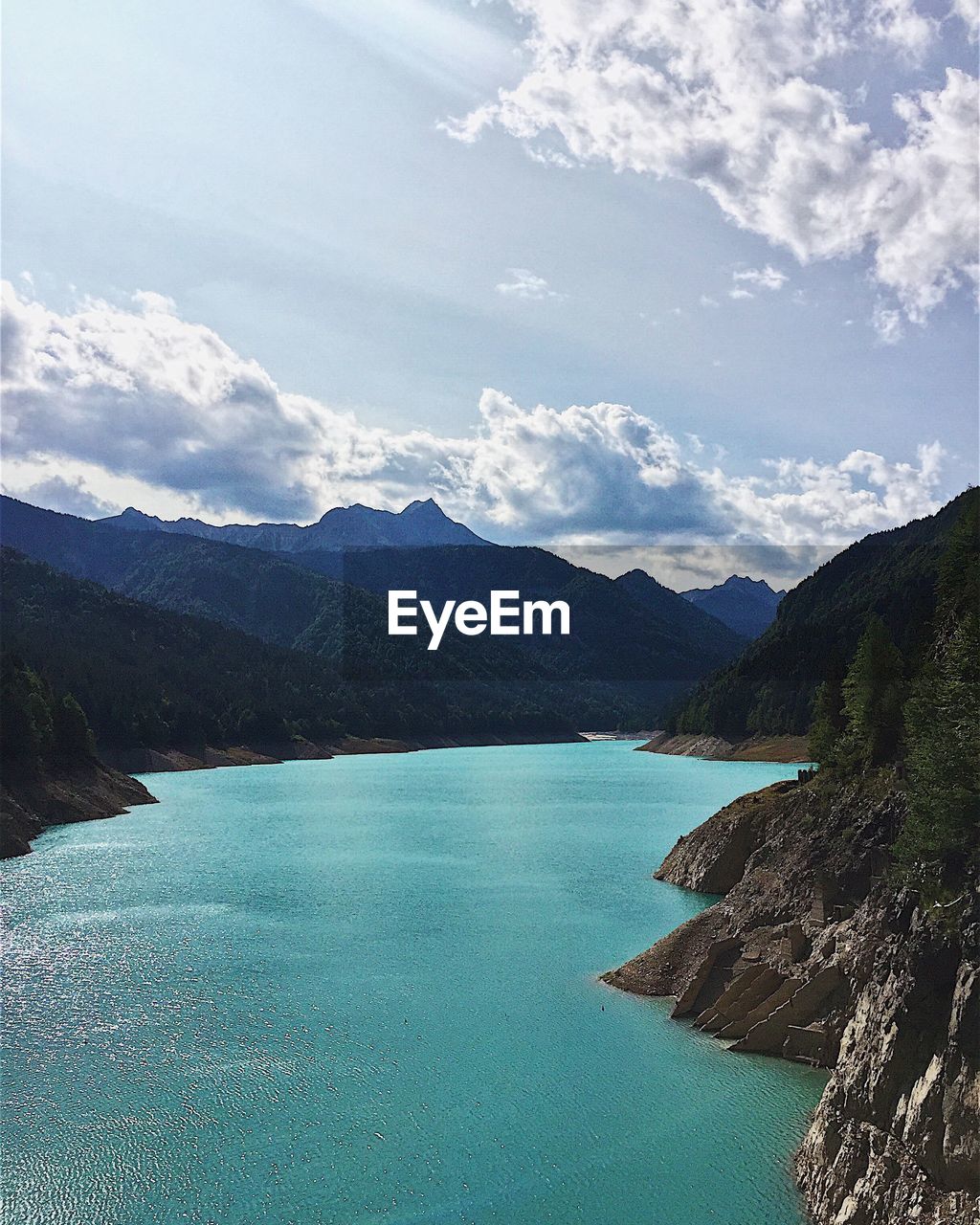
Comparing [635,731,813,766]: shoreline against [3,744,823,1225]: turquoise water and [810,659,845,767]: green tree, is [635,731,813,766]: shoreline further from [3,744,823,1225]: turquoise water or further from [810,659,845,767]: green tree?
[3,744,823,1225]: turquoise water

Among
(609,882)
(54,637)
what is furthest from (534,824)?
(54,637)

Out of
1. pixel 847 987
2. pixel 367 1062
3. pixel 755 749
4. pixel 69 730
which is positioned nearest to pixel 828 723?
pixel 847 987

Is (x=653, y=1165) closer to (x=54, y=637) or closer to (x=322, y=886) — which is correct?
(x=322, y=886)

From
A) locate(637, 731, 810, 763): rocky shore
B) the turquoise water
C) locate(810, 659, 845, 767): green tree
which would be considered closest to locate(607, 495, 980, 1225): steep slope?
locate(810, 659, 845, 767): green tree

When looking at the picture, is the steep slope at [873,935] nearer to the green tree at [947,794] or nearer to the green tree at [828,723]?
the green tree at [947,794]

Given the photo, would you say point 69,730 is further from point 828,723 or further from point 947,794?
point 947,794

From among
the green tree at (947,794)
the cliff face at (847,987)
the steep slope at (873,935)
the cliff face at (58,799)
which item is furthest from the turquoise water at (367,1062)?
the cliff face at (58,799)
